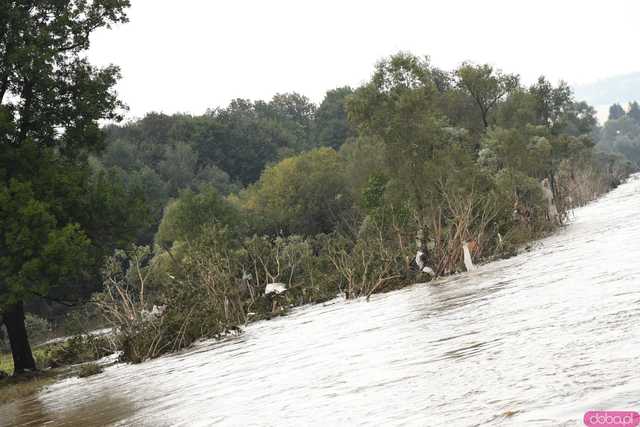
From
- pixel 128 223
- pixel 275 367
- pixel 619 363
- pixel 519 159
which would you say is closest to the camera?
pixel 619 363

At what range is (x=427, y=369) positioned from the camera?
8.64 metres

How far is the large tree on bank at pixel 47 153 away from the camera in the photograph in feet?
74.0

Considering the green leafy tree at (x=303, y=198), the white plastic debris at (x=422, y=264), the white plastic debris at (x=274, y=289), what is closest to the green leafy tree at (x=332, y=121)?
the green leafy tree at (x=303, y=198)

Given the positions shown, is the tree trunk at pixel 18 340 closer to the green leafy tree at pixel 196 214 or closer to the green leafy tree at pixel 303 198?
the green leafy tree at pixel 196 214

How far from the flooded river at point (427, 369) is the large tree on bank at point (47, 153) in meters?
4.84

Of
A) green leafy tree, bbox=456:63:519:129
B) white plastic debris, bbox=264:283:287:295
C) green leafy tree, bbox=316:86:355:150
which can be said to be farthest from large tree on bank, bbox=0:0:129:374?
green leafy tree, bbox=316:86:355:150

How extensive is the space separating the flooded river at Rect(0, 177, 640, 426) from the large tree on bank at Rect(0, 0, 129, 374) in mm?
4839

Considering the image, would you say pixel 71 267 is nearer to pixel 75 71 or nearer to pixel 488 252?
pixel 75 71

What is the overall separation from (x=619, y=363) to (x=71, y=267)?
62.0 ft

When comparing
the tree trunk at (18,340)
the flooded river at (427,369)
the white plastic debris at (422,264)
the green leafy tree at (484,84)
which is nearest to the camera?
the flooded river at (427,369)

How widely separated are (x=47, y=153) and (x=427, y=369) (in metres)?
19.4

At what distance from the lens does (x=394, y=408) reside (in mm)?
7055

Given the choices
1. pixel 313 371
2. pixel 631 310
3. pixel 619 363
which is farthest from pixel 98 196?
pixel 619 363

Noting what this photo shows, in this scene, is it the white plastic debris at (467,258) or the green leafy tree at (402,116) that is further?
the green leafy tree at (402,116)
